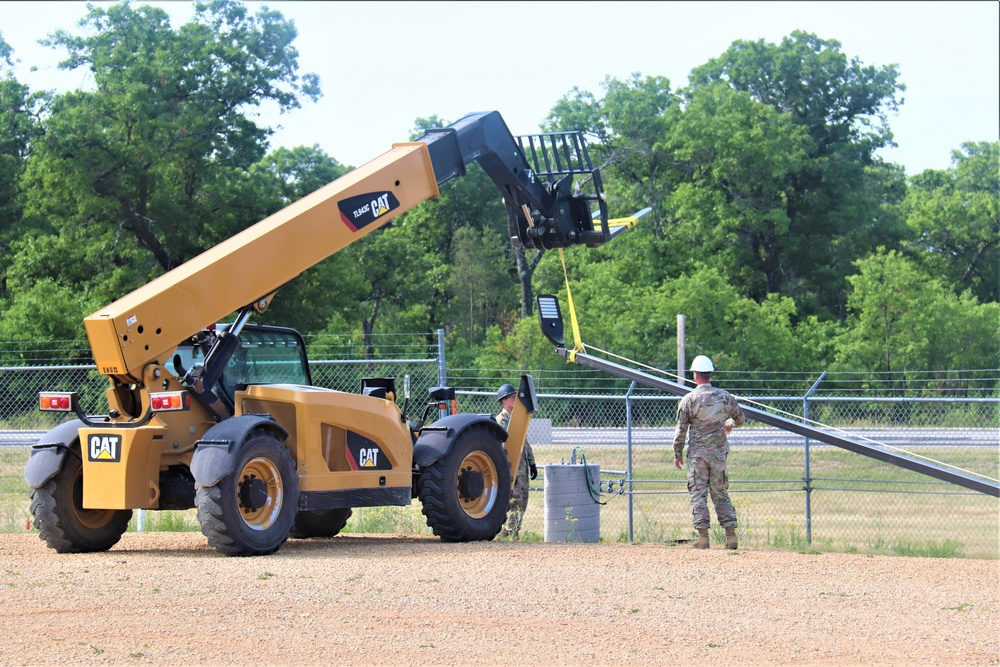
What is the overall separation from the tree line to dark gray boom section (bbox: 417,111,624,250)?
57.8ft

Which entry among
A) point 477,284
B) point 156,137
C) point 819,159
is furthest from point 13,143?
point 819,159

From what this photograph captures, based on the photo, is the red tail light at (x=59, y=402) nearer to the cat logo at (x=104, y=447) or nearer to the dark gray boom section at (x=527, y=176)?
the cat logo at (x=104, y=447)

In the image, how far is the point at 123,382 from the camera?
32.2 ft

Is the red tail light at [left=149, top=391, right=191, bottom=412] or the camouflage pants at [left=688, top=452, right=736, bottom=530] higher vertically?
the red tail light at [left=149, top=391, right=191, bottom=412]

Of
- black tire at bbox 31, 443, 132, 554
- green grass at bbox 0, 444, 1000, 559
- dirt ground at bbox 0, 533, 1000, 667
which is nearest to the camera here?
dirt ground at bbox 0, 533, 1000, 667

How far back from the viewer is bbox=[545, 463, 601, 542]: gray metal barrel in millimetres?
13305

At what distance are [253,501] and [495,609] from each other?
3018 millimetres

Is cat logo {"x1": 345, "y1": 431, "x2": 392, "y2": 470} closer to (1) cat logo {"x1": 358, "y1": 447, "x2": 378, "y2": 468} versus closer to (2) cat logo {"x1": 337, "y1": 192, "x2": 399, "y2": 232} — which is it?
(1) cat logo {"x1": 358, "y1": 447, "x2": 378, "y2": 468}

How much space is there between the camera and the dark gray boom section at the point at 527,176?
Answer: 453 inches

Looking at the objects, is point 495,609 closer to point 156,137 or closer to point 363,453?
point 363,453

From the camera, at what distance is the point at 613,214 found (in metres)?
44.4

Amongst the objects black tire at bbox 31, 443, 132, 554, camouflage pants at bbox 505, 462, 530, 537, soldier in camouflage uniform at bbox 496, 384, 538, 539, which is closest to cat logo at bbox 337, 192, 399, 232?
black tire at bbox 31, 443, 132, 554

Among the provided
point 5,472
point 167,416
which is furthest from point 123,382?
point 5,472

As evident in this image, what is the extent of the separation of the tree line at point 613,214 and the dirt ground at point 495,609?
20.4 meters
